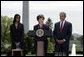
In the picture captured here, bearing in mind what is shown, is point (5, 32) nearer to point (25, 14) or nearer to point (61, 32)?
point (25, 14)

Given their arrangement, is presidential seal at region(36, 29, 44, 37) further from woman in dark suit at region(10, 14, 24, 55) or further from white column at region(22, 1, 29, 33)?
white column at region(22, 1, 29, 33)

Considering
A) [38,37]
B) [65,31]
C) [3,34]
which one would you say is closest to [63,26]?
[65,31]

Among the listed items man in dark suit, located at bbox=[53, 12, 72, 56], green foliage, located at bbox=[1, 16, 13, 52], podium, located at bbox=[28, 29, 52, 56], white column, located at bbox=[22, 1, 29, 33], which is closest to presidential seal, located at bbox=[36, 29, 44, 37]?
podium, located at bbox=[28, 29, 52, 56]

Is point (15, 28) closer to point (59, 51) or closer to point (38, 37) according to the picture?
point (38, 37)

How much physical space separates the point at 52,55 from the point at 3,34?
65.4 feet

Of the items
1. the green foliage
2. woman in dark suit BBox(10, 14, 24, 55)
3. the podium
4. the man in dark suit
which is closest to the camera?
the podium

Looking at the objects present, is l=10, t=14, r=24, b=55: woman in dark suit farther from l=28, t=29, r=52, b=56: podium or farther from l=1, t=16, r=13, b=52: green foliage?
l=1, t=16, r=13, b=52: green foliage

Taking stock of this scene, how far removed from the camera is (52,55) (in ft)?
32.2

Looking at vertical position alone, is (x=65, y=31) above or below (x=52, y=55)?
above

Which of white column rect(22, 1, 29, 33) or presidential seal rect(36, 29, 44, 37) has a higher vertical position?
white column rect(22, 1, 29, 33)

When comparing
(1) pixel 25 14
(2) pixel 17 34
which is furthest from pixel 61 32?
(1) pixel 25 14

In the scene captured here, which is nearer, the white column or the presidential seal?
the presidential seal

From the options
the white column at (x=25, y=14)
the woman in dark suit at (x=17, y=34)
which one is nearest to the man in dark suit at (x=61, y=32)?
the woman in dark suit at (x=17, y=34)

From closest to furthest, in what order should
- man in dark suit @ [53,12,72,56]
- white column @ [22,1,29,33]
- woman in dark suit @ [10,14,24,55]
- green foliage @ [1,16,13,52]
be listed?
1. man in dark suit @ [53,12,72,56]
2. woman in dark suit @ [10,14,24,55]
3. green foliage @ [1,16,13,52]
4. white column @ [22,1,29,33]
